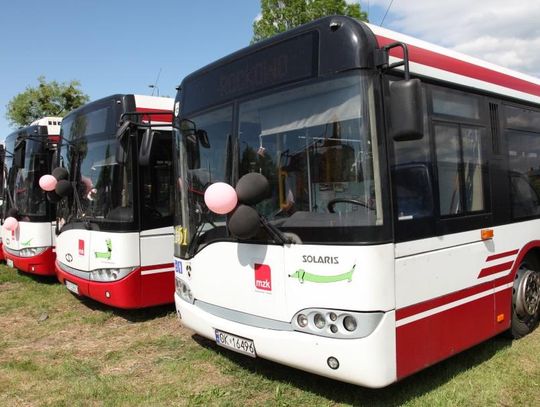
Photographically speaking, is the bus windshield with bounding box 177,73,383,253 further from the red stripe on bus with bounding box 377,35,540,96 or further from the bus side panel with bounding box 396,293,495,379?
the bus side panel with bounding box 396,293,495,379

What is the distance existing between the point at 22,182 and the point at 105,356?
5.02 meters

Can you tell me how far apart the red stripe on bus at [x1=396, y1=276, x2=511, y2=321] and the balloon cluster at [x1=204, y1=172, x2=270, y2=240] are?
1229 mm

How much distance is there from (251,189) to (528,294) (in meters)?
3.21

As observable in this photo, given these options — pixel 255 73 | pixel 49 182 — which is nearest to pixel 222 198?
Answer: pixel 255 73

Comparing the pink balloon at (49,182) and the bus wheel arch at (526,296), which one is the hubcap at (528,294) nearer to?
the bus wheel arch at (526,296)

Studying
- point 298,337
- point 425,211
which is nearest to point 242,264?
point 298,337

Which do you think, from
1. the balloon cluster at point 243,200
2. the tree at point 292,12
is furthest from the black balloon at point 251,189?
the tree at point 292,12

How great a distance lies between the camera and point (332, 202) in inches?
150

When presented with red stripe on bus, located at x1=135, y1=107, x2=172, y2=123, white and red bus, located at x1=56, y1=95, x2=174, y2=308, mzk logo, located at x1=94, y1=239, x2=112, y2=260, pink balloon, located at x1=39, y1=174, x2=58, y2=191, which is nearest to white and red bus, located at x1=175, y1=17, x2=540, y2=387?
white and red bus, located at x1=56, y1=95, x2=174, y2=308

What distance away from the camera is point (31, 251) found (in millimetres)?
9125

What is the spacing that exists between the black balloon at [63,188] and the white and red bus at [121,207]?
3cm

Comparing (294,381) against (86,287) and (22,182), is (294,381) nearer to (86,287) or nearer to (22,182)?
(86,287)

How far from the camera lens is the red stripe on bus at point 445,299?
382cm

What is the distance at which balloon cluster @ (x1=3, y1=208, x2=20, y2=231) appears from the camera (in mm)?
9227
